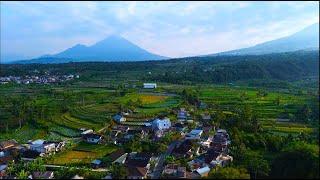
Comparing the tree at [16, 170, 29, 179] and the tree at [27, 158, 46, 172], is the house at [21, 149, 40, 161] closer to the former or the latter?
the tree at [27, 158, 46, 172]

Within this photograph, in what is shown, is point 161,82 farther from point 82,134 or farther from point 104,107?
point 82,134

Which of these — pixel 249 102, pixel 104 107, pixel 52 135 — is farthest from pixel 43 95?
pixel 249 102

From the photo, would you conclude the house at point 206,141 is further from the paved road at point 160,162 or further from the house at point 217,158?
the house at point 217,158

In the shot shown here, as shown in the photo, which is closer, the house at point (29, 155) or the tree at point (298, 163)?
the tree at point (298, 163)

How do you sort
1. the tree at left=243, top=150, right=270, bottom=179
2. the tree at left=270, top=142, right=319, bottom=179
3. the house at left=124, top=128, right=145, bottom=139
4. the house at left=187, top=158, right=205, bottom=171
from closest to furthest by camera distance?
the tree at left=270, top=142, right=319, bottom=179 → the tree at left=243, top=150, right=270, bottom=179 → the house at left=187, top=158, right=205, bottom=171 → the house at left=124, top=128, right=145, bottom=139

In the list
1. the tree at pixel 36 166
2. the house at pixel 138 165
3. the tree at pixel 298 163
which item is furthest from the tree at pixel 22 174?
the tree at pixel 298 163

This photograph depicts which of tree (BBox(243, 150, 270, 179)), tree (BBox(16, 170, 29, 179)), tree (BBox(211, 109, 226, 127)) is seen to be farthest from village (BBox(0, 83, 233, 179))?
tree (BBox(243, 150, 270, 179))

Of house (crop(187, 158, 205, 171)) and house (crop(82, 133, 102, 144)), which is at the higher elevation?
house (crop(82, 133, 102, 144))
